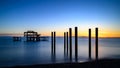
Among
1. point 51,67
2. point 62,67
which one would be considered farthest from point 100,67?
point 51,67

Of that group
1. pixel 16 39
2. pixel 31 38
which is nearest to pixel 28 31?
pixel 31 38

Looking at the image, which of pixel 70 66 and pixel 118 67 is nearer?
pixel 118 67

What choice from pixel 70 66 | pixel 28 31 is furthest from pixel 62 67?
pixel 28 31

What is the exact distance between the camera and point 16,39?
88438mm

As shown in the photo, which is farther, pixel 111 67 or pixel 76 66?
pixel 76 66

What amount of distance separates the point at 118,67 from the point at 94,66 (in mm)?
1235

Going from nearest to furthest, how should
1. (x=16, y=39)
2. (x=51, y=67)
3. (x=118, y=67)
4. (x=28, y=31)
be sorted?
(x=118, y=67) < (x=51, y=67) < (x=28, y=31) < (x=16, y=39)

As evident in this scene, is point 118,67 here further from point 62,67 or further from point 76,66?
point 62,67

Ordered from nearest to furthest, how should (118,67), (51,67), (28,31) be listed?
1. (118,67)
2. (51,67)
3. (28,31)

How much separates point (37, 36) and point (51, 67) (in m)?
69.2

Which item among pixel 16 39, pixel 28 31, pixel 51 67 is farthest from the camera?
pixel 16 39

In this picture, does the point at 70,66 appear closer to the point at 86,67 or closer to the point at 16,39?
the point at 86,67

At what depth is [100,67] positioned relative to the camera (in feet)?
31.6

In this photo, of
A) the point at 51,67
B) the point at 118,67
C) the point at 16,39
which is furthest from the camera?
the point at 16,39
